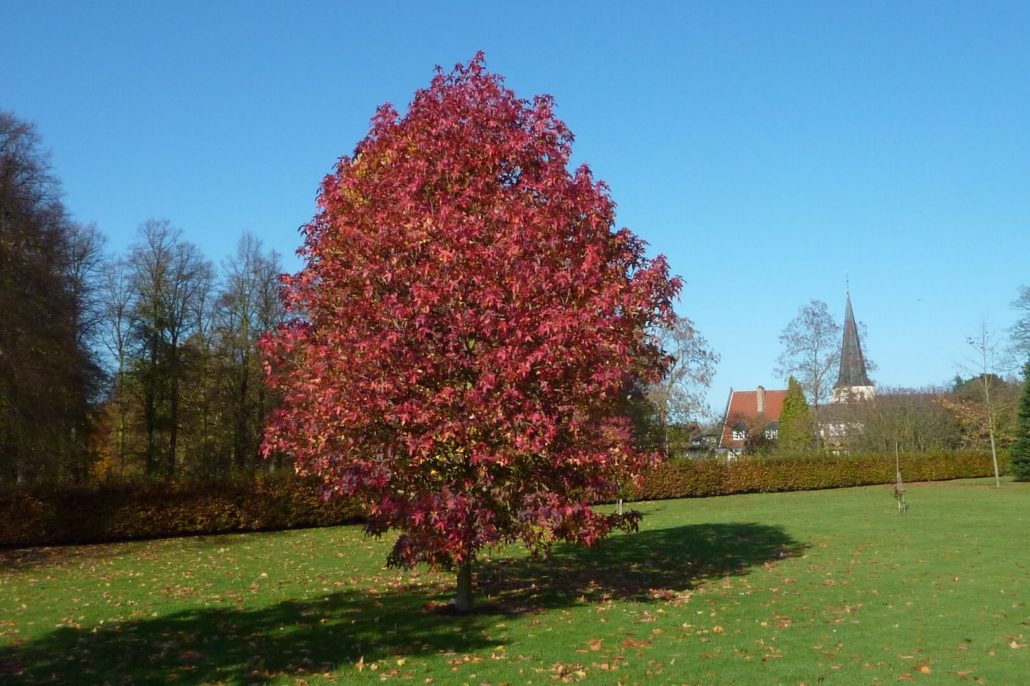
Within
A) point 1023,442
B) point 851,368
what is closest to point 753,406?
point 851,368

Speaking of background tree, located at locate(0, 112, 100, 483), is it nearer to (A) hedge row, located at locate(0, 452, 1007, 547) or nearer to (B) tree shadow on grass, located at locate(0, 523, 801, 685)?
(A) hedge row, located at locate(0, 452, 1007, 547)

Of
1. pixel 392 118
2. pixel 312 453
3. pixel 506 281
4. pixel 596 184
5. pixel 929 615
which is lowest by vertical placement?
pixel 929 615

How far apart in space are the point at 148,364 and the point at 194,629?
27.7 metres

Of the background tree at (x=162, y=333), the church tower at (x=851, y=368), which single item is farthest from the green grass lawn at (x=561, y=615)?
the church tower at (x=851, y=368)

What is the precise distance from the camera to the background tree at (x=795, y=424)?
53.1m

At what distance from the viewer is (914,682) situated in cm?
700

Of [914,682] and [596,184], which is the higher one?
[596,184]

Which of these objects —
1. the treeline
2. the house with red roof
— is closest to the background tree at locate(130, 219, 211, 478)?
the treeline

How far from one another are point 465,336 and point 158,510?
18089mm

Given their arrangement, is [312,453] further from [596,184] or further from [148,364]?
[148,364]

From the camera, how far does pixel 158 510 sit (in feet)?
78.0

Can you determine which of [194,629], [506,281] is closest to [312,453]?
[194,629]

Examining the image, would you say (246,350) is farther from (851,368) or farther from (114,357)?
(851,368)

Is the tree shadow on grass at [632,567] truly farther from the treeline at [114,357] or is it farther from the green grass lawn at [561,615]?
the treeline at [114,357]
